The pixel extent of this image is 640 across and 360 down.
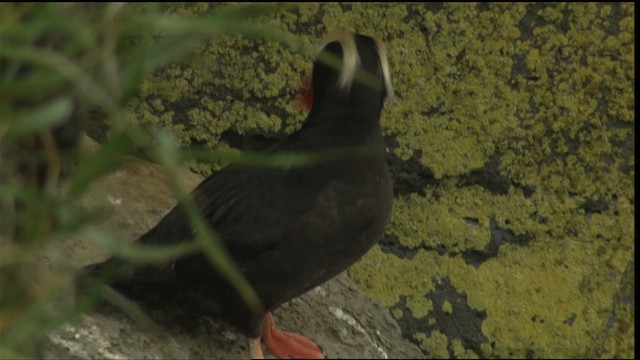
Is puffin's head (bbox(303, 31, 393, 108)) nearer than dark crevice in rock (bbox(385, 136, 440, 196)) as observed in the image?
Yes

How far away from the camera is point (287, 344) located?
12.3ft

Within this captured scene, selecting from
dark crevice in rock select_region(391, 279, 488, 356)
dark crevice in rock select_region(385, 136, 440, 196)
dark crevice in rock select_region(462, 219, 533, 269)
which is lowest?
dark crevice in rock select_region(391, 279, 488, 356)

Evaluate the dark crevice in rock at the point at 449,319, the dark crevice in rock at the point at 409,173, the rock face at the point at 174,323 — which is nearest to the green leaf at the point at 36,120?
the rock face at the point at 174,323

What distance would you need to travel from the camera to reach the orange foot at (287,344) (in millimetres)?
3750

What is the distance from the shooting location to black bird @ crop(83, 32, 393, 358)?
137 inches

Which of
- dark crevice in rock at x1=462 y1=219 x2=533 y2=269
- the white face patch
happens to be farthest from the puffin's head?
dark crevice in rock at x1=462 y1=219 x2=533 y2=269

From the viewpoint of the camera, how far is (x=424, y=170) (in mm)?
4254

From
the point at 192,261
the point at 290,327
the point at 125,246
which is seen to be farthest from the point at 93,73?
the point at 290,327

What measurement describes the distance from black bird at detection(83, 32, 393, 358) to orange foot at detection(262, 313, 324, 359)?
0.57ft

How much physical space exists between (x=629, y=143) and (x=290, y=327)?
1.26m

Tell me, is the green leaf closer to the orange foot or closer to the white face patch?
the white face patch

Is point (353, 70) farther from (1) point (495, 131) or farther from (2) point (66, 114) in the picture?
(2) point (66, 114)

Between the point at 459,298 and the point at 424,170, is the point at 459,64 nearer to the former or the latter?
the point at 424,170

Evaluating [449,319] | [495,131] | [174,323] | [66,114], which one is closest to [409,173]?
[495,131]
